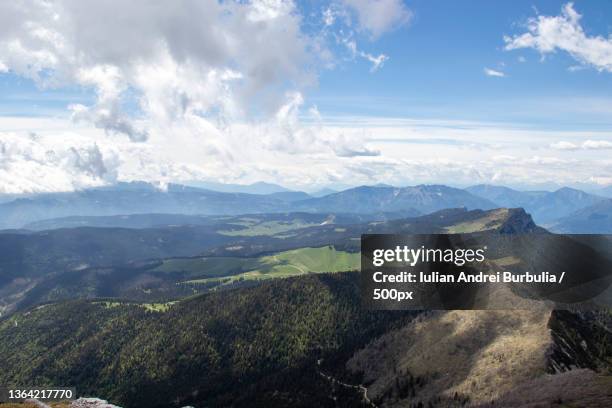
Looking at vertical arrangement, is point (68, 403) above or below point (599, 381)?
below

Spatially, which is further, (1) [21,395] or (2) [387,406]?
(2) [387,406]


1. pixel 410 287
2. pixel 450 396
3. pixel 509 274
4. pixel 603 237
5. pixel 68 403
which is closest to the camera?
pixel 509 274

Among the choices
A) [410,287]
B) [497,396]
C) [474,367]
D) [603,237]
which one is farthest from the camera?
[474,367]

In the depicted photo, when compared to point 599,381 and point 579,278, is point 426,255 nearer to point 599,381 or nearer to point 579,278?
point 579,278

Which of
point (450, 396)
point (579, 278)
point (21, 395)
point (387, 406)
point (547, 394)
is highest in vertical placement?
point (579, 278)

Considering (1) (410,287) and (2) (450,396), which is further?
(2) (450,396)

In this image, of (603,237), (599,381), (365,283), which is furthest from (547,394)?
(365,283)

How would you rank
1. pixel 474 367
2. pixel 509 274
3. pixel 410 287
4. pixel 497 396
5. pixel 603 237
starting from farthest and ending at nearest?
pixel 474 367, pixel 497 396, pixel 603 237, pixel 410 287, pixel 509 274

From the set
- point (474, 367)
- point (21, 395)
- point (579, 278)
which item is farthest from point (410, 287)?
point (21, 395)

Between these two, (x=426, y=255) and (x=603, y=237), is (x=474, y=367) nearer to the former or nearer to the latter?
(x=603, y=237)
